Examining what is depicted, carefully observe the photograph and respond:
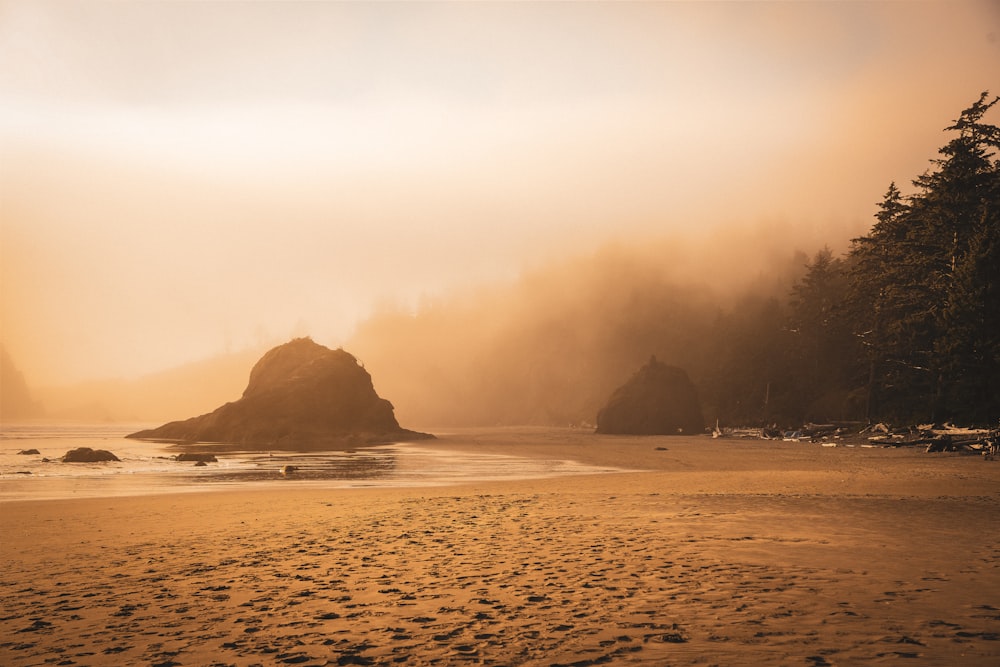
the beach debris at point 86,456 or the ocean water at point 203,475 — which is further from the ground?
the beach debris at point 86,456

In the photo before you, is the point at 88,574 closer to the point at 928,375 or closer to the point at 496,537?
the point at 496,537

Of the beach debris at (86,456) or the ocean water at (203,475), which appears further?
the beach debris at (86,456)

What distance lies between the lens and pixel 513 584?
10.1 m

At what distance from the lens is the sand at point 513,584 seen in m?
7.12

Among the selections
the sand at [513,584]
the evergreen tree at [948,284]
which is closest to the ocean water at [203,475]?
the sand at [513,584]

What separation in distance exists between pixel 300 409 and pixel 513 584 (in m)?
99.8

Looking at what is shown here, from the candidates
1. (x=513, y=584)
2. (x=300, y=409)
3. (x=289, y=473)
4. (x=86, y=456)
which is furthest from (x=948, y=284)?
(x=300, y=409)

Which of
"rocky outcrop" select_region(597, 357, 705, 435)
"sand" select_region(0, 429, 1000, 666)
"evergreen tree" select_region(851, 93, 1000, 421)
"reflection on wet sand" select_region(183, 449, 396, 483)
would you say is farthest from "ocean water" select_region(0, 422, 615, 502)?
"rocky outcrop" select_region(597, 357, 705, 435)

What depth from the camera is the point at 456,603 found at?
909 centimetres

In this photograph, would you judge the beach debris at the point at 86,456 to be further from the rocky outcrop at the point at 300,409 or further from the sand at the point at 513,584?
the rocky outcrop at the point at 300,409

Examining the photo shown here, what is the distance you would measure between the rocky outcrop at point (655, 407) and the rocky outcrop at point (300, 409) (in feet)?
148

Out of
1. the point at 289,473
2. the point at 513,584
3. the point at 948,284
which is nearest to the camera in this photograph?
the point at 513,584

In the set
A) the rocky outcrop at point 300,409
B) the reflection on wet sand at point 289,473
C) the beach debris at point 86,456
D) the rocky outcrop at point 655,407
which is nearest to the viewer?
the reflection on wet sand at point 289,473

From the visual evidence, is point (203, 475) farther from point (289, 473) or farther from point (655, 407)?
point (655, 407)
